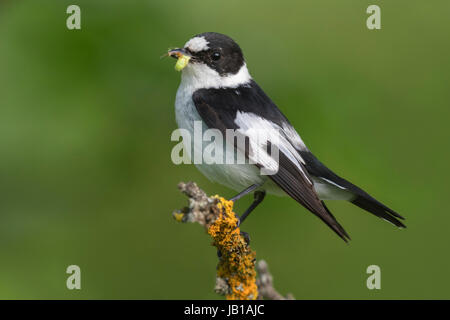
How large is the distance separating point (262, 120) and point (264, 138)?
12 cm

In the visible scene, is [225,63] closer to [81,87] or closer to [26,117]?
[81,87]

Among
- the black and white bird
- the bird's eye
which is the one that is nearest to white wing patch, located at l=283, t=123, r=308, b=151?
the black and white bird

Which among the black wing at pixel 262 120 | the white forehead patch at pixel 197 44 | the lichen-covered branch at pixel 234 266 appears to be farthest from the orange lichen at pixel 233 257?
the white forehead patch at pixel 197 44

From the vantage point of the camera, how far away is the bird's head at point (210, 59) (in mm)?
3244

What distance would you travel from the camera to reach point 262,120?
310cm

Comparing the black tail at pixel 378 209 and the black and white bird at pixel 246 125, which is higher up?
the black and white bird at pixel 246 125

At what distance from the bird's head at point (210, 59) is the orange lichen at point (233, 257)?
1.06 metres

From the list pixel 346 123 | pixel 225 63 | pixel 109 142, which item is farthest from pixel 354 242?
pixel 109 142

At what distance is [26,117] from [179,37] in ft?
3.30

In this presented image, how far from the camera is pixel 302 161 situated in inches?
124

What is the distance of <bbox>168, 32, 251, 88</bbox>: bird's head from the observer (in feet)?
10.6

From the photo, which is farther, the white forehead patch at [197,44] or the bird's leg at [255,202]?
the bird's leg at [255,202]

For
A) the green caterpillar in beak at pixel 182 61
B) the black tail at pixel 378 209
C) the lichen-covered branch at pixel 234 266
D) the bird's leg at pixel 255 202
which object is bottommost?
the lichen-covered branch at pixel 234 266

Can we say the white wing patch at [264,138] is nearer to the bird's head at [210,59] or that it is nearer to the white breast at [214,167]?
the white breast at [214,167]
